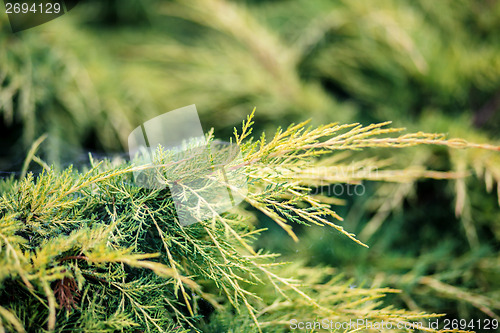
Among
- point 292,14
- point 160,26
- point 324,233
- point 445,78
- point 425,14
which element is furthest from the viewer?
point 160,26

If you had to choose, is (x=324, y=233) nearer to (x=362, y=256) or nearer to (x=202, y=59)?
(x=362, y=256)

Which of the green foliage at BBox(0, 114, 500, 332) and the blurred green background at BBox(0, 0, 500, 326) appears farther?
the blurred green background at BBox(0, 0, 500, 326)

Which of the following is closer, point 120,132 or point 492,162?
point 492,162

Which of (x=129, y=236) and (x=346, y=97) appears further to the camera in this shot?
(x=346, y=97)

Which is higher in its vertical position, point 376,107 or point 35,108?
point 35,108

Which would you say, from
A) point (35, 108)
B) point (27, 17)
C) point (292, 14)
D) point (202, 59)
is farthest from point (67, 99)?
point (292, 14)

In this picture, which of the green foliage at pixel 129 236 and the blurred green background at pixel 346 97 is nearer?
the green foliage at pixel 129 236

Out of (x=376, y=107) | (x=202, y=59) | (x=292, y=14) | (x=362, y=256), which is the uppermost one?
(x=292, y=14)

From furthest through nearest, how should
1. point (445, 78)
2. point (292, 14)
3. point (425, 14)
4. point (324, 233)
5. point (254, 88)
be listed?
point (292, 14), point (425, 14), point (254, 88), point (445, 78), point (324, 233)
